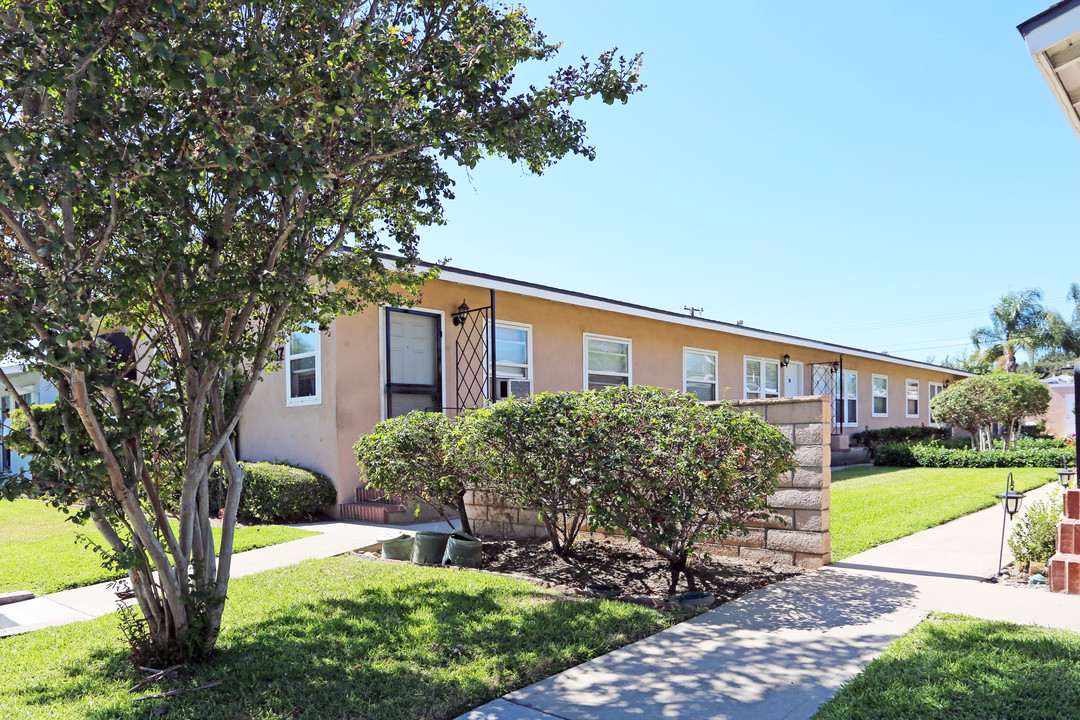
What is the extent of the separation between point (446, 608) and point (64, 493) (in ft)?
8.78

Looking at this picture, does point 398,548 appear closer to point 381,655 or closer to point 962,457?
point 381,655

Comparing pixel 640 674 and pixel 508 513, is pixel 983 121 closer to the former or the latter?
pixel 508 513

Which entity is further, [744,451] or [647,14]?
[647,14]

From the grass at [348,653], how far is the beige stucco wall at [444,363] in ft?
15.7

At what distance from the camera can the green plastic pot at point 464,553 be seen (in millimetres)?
6938

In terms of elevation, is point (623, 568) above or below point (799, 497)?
below

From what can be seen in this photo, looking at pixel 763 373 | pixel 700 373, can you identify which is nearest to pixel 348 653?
pixel 700 373

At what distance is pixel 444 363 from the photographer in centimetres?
1180

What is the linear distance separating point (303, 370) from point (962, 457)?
15.6 metres

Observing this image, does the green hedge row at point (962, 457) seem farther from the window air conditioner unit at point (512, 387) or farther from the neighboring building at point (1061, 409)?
the neighboring building at point (1061, 409)

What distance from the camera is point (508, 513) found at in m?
8.26

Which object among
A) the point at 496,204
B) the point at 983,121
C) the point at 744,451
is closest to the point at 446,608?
the point at 744,451

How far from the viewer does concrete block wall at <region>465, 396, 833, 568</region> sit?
6301mm

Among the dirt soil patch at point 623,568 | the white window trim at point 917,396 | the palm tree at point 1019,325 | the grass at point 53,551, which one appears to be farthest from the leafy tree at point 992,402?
the palm tree at point 1019,325
